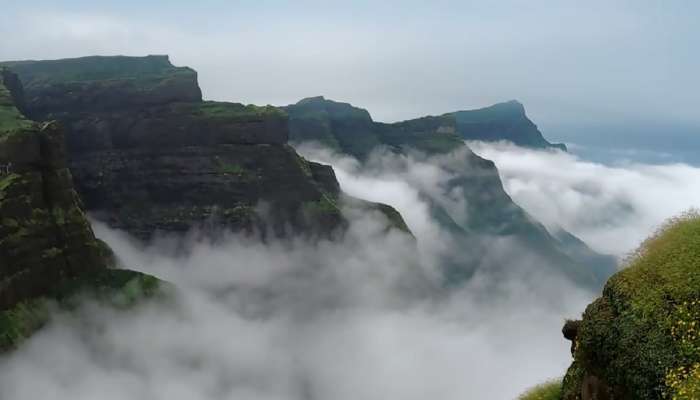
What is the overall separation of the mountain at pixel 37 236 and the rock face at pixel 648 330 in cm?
15365

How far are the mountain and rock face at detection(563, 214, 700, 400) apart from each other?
15365 cm

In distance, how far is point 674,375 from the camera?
91.9 feet

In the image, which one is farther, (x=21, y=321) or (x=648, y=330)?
(x=21, y=321)

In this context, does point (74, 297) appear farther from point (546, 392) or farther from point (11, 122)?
point (546, 392)

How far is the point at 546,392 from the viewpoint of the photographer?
4441 centimetres

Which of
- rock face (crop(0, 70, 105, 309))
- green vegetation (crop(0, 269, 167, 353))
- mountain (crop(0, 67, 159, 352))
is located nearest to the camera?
rock face (crop(0, 70, 105, 309))

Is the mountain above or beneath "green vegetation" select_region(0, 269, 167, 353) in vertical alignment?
above

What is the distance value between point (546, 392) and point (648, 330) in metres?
15.3

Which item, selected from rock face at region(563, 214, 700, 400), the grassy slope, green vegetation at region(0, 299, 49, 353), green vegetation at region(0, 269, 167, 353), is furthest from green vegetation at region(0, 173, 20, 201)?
rock face at region(563, 214, 700, 400)

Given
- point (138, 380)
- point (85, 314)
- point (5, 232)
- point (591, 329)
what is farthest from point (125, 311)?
point (591, 329)

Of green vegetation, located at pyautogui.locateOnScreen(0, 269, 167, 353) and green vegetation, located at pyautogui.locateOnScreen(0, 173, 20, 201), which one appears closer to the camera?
green vegetation, located at pyautogui.locateOnScreen(0, 173, 20, 201)

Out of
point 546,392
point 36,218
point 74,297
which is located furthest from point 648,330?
point 74,297

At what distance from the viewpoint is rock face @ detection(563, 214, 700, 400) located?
29078mm

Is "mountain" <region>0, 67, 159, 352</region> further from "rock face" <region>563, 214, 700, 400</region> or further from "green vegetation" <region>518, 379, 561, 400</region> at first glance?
"rock face" <region>563, 214, 700, 400</region>
